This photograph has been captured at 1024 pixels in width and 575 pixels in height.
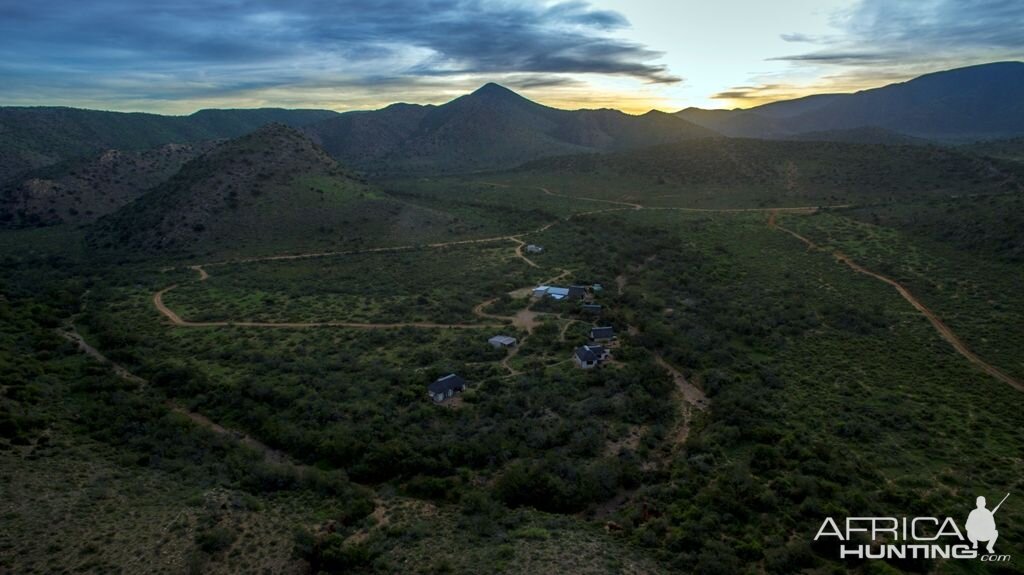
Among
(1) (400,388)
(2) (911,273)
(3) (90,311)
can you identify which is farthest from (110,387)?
(2) (911,273)

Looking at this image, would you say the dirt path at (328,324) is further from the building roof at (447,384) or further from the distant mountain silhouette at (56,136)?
the distant mountain silhouette at (56,136)

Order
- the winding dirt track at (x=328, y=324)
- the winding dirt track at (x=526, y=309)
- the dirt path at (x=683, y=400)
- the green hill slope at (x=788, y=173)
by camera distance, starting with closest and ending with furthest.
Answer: the dirt path at (x=683, y=400)
the winding dirt track at (x=526, y=309)
the winding dirt track at (x=328, y=324)
the green hill slope at (x=788, y=173)

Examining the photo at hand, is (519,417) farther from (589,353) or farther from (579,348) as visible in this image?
(579,348)

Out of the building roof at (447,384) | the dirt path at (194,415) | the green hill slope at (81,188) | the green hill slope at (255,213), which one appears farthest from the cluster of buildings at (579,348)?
the green hill slope at (81,188)

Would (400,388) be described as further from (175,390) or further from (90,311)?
(90,311)

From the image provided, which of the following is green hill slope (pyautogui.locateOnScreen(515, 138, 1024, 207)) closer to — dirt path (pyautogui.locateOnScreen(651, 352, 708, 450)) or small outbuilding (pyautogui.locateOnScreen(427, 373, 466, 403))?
dirt path (pyautogui.locateOnScreen(651, 352, 708, 450))

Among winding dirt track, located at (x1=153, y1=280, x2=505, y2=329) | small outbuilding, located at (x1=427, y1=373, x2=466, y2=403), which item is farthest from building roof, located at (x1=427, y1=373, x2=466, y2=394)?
winding dirt track, located at (x1=153, y1=280, x2=505, y2=329)
